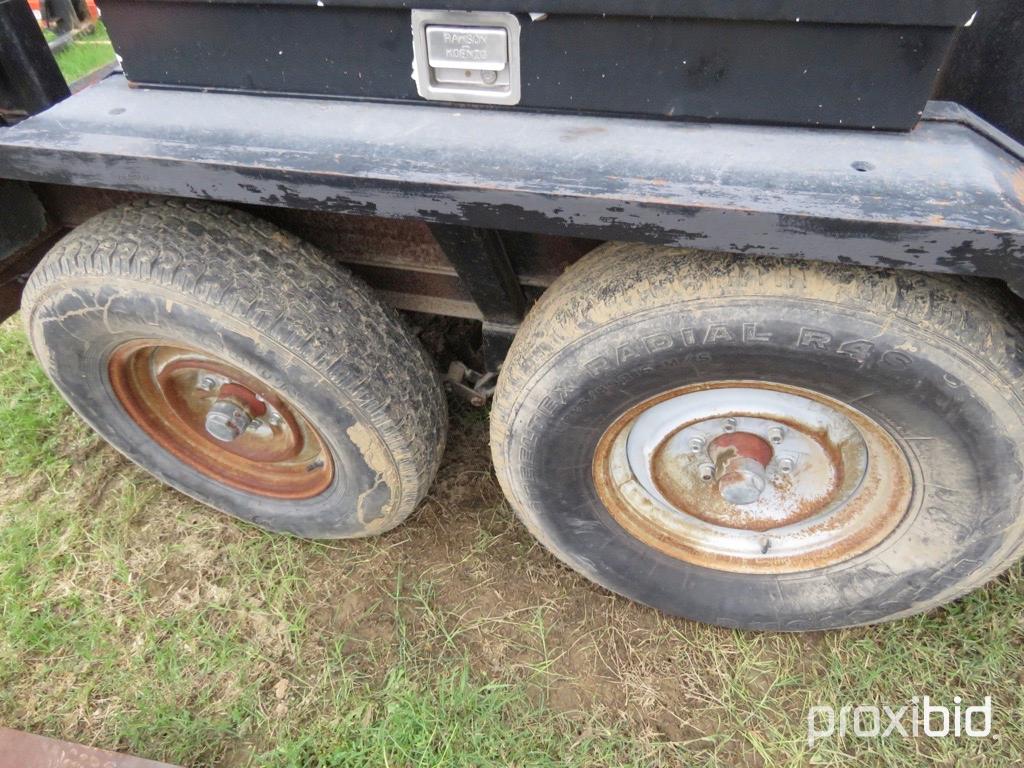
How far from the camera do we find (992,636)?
1.87 metres

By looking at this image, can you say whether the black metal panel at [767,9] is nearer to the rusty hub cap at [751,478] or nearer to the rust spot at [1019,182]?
the rust spot at [1019,182]

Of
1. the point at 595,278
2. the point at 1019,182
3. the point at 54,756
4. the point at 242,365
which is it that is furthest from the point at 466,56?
the point at 54,756

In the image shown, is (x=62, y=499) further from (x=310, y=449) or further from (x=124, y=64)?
(x=124, y=64)

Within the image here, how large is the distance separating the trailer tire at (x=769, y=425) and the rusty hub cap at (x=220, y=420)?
615 mm

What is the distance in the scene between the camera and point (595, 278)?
1417mm

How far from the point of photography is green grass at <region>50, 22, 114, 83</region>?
4.49 meters

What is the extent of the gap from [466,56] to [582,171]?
301mm

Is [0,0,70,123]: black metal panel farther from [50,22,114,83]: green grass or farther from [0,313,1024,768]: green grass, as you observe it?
[50,22,114,83]: green grass

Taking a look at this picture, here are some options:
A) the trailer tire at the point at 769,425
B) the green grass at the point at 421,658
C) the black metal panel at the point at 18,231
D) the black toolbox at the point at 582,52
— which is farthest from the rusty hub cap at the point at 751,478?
the black metal panel at the point at 18,231

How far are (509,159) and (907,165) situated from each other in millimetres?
628

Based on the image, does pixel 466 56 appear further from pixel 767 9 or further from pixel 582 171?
pixel 767 9

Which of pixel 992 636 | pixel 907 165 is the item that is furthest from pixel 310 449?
pixel 992 636

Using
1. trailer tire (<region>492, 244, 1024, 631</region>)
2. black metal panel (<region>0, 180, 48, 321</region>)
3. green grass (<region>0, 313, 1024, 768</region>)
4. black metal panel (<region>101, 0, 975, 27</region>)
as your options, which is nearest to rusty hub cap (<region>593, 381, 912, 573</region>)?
trailer tire (<region>492, 244, 1024, 631</region>)

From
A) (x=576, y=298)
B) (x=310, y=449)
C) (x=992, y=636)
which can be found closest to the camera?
(x=576, y=298)
